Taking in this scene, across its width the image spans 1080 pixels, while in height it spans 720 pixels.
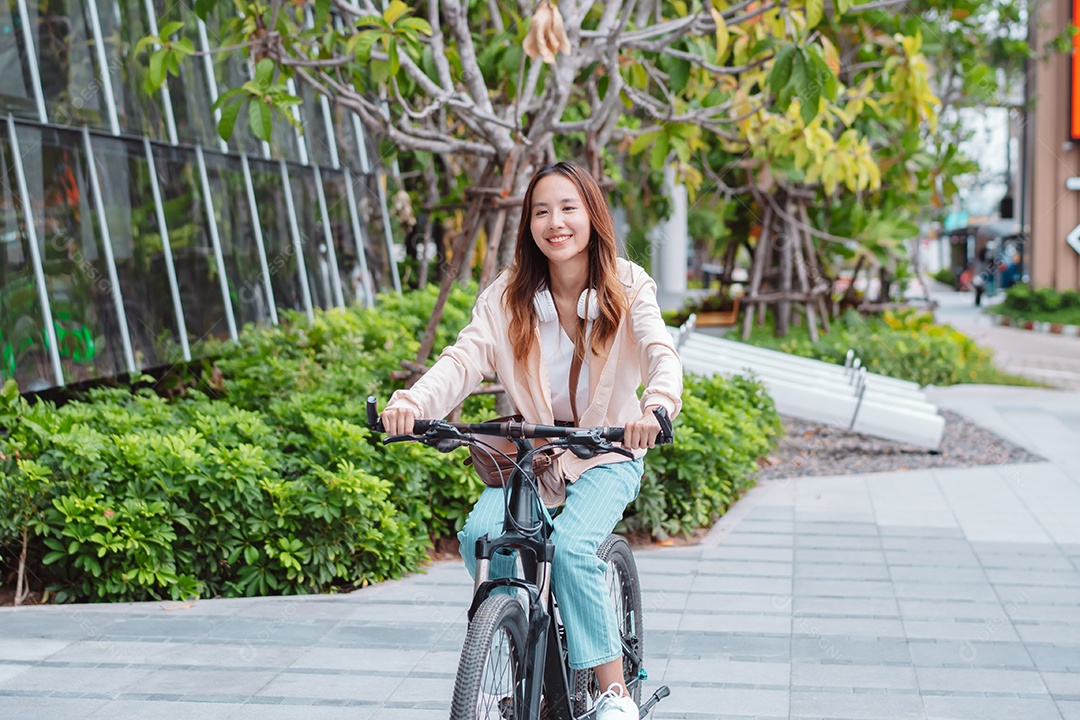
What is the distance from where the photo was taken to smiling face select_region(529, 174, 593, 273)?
320 centimetres

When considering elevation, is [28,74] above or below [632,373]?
above

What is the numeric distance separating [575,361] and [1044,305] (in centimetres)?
2250

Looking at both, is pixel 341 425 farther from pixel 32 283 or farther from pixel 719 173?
pixel 719 173

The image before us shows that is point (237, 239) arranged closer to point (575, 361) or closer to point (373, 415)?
point (575, 361)

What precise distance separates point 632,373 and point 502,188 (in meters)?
3.62

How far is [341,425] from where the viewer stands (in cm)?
575

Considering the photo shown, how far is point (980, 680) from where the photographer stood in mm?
4242

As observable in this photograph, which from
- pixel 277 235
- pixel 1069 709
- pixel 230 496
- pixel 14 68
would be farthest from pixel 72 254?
pixel 1069 709

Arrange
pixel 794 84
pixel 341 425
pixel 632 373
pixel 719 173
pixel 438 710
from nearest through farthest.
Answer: pixel 632 373 < pixel 438 710 < pixel 341 425 < pixel 794 84 < pixel 719 173

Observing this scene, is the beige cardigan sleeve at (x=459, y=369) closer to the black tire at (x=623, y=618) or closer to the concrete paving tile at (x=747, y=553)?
the black tire at (x=623, y=618)

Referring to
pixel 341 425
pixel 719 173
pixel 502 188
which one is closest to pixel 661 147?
pixel 502 188

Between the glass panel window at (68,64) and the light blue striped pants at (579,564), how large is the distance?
6475 millimetres

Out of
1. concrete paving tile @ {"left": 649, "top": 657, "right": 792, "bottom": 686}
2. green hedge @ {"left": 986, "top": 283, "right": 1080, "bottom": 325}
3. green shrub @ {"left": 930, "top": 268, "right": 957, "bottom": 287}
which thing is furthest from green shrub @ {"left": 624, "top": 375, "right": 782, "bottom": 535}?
green shrub @ {"left": 930, "top": 268, "right": 957, "bottom": 287}

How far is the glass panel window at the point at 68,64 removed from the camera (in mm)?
8312
